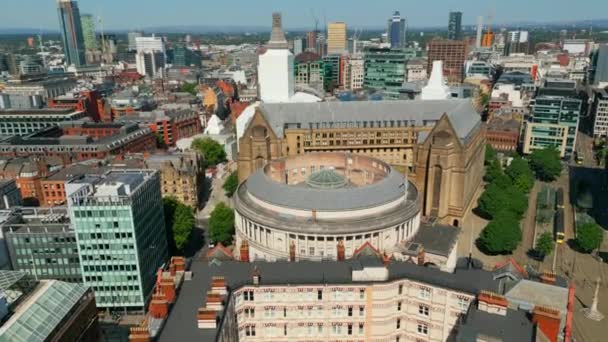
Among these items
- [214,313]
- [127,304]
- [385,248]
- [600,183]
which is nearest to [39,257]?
[127,304]

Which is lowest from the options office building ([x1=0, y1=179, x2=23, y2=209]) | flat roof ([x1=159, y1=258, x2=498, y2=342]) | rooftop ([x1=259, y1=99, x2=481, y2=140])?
office building ([x1=0, y1=179, x2=23, y2=209])

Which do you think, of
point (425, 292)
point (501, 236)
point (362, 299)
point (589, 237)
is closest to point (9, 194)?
point (362, 299)

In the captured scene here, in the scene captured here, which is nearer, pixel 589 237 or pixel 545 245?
pixel 545 245

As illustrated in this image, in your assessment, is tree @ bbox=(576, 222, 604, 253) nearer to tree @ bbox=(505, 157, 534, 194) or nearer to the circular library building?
tree @ bbox=(505, 157, 534, 194)

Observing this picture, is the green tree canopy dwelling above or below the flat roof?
below

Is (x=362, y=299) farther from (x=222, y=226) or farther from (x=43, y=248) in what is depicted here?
(x=43, y=248)

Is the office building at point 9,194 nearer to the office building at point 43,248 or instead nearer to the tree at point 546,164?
the office building at point 43,248

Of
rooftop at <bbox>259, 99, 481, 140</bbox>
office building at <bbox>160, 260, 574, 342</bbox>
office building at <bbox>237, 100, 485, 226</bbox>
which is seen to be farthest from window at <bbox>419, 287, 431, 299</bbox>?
rooftop at <bbox>259, 99, 481, 140</bbox>
